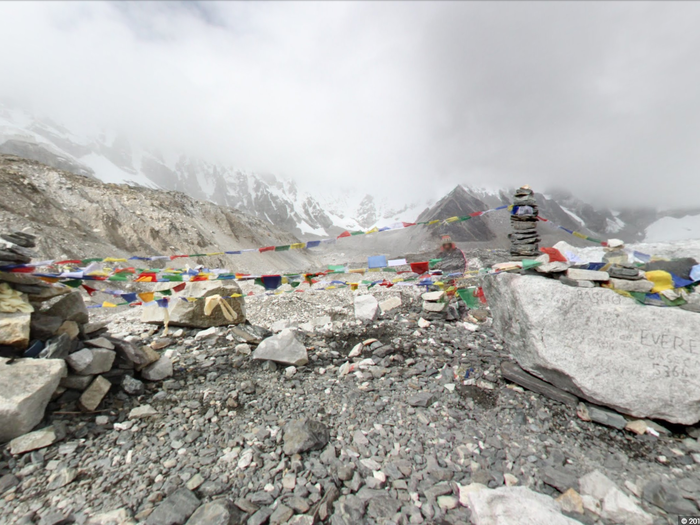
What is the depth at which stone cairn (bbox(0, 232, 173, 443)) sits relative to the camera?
3.02 metres

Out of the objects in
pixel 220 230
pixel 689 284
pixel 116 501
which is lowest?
pixel 116 501

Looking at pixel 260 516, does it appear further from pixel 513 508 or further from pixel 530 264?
pixel 530 264

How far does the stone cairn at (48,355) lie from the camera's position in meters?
3.02

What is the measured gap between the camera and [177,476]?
2.86 meters

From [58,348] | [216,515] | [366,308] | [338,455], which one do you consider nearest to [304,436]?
[338,455]

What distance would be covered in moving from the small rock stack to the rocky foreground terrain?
294 centimetres

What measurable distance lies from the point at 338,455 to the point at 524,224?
6.39 metres

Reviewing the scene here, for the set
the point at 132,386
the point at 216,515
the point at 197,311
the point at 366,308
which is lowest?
the point at 216,515

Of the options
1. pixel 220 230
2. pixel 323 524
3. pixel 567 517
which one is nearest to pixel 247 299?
pixel 323 524

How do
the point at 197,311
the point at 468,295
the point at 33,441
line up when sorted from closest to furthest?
the point at 33,441 → the point at 468,295 → the point at 197,311

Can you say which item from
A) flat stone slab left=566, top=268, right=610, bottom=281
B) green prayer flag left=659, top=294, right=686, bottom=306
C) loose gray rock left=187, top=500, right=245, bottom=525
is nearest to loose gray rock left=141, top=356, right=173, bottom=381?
loose gray rock left=187, top=500, right=245, bottom=525

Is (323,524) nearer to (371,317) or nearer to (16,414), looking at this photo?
(16,414)

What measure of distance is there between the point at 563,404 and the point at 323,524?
→ 3.72m

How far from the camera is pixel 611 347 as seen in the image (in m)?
3.80
